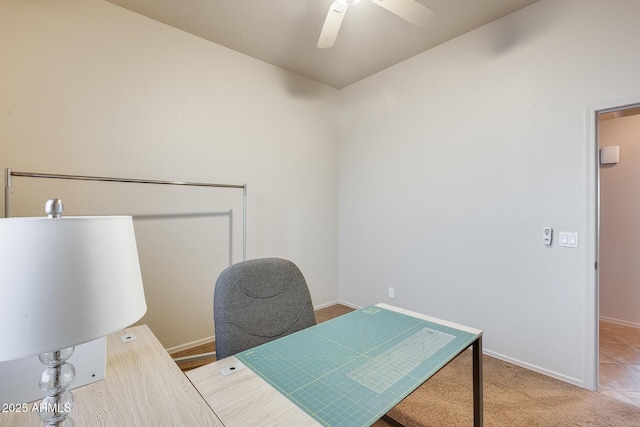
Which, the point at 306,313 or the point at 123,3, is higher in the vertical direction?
the point at 123,3

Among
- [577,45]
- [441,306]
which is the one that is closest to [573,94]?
[577,45]

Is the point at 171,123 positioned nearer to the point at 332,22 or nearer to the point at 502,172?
the point at 332,22

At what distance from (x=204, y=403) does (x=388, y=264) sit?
2.62 meters

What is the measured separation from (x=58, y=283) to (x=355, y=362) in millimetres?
942

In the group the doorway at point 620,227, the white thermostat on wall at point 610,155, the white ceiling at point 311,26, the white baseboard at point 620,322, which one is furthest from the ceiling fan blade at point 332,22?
the white baseboard at point 620,322

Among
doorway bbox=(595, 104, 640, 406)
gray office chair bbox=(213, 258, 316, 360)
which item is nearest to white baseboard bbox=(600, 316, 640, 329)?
doorway bbox=(595, 104, 640, 406)

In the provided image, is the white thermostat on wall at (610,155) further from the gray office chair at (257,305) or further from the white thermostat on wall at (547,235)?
the gray office chair at (257,305)

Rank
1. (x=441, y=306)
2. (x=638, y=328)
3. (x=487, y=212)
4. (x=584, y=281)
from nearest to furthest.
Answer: (x=584, y=281) < (x=487, y=212) < (x=441, y=306) < (x=638, y=328)

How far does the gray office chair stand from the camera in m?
1.30

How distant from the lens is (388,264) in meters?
3.21

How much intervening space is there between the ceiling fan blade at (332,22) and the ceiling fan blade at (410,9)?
0.66 feet

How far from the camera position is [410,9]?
5.61 ft

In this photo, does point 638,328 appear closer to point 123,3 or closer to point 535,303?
point 535,303

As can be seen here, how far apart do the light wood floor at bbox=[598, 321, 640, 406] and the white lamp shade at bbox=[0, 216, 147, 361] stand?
2.90 m
